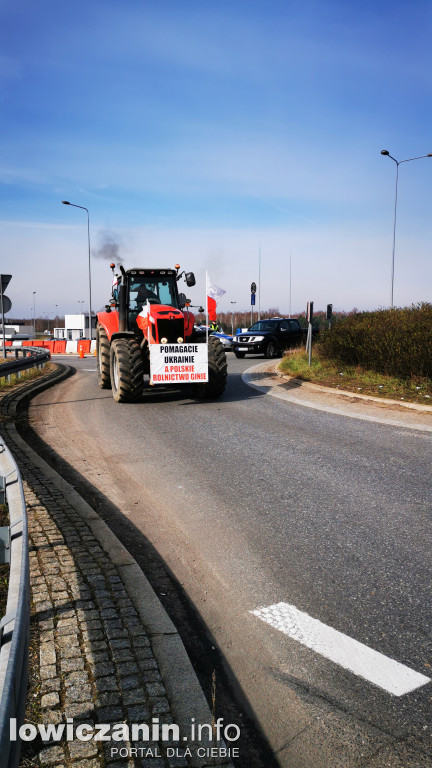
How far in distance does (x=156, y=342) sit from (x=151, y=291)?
1536 millimetres

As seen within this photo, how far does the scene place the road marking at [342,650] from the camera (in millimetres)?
2727

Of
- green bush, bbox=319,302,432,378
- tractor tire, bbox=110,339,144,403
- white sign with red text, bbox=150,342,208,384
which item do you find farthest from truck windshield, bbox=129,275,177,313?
green bush, bbox=319,302,432,378

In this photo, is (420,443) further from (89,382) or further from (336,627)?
(89,382)

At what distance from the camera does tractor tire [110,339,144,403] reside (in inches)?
432

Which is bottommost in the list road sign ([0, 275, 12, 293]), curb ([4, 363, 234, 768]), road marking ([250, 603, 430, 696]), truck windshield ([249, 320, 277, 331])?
road marking ([250, 603, 430, 696])

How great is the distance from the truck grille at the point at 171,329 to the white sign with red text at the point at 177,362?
0.54m


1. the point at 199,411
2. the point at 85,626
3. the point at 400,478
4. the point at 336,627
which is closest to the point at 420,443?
the point at 400,478

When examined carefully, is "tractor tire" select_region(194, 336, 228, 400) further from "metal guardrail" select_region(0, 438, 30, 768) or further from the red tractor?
"metal guardrail" select_region(0, 438, 30, 768)

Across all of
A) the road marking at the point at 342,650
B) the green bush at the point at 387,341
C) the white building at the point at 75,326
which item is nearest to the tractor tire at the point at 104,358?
the green bush at the point at 387,341

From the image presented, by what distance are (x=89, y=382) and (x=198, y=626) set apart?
13.2 meters

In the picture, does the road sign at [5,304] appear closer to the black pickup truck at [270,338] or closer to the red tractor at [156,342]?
the red tractor at [156,342]

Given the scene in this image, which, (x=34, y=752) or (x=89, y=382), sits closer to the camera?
(x=34, y=752)

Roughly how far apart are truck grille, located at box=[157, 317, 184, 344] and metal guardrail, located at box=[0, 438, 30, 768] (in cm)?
836

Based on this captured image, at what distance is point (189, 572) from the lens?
3965 millimetres
